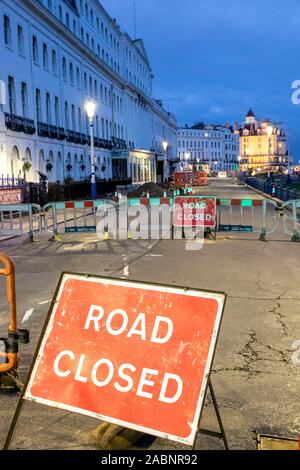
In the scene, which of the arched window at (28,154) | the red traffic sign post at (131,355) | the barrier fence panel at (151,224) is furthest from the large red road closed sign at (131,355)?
the arched window at (28,154)

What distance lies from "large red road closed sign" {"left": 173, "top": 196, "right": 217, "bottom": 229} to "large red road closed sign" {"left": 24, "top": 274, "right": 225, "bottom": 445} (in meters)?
11.7

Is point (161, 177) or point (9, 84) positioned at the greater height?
point (9, 84)

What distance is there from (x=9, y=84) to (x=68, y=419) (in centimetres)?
3220

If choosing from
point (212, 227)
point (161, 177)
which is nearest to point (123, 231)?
point (212, 227)

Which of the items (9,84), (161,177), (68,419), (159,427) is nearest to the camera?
(159,427)

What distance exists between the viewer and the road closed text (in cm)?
323

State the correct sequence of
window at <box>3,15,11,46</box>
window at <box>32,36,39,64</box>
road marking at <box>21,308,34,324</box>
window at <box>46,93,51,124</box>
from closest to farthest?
road marking at <box>21,308,34,324</box> → window at <box>3,15,11,46</box> → window at <box>32,36,39,64</box> → window at <box>46,93,51,124</box>

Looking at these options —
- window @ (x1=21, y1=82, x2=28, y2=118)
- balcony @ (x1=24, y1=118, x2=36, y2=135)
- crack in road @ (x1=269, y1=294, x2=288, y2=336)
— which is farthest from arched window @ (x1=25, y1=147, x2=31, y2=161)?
crack in road @ (x1=269, y1=294, x2=288, y2=336)

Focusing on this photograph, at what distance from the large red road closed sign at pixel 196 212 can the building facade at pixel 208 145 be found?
156740 millimetres

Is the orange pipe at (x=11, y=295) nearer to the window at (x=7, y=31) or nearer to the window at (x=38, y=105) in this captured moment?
the window at (x=7, y=31)

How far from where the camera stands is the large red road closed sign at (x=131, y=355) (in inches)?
125

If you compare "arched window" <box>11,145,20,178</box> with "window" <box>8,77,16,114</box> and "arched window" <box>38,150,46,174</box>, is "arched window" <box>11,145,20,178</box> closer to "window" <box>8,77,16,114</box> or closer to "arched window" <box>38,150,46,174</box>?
A: "window" <box>8,77,16,114</box>
